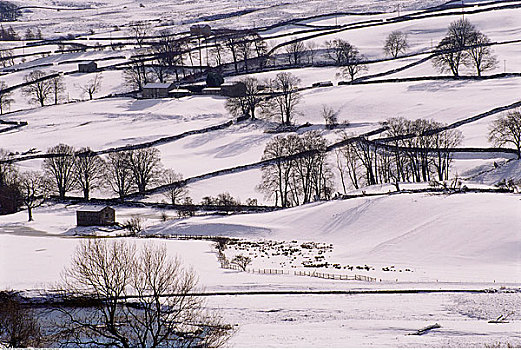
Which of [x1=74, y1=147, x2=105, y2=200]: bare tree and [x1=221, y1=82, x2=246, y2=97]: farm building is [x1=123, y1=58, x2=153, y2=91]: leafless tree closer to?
[x1=221, y1=82, x2=246, y2=97]: farm building

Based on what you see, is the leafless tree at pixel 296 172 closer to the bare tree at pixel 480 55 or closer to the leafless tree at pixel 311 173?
A: the leafless tree at pixel 311 173

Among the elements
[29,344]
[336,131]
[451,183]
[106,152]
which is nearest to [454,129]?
[336,131]

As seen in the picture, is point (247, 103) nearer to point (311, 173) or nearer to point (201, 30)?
point (311, 173)

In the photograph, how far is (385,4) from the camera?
163 meters

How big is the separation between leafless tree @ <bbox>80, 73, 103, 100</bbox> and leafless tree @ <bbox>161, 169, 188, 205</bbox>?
38056 mm

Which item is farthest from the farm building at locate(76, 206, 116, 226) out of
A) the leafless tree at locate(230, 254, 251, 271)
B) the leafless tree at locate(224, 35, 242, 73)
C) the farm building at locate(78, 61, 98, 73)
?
the farm building at locate(78, 61, 98, 73)

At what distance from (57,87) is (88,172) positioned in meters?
40.8

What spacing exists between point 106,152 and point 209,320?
45.2 metres

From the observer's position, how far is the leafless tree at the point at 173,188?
2491 inches

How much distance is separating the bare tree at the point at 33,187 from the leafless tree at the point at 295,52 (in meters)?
48.5

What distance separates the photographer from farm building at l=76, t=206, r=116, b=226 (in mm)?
58562

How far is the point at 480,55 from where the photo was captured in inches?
A: 3551

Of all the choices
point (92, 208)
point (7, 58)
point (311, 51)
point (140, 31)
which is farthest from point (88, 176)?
point (140, 31)

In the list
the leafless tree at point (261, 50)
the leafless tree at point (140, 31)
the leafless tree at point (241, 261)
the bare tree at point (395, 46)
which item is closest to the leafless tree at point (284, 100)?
the leafless tree at point (261, 50)
